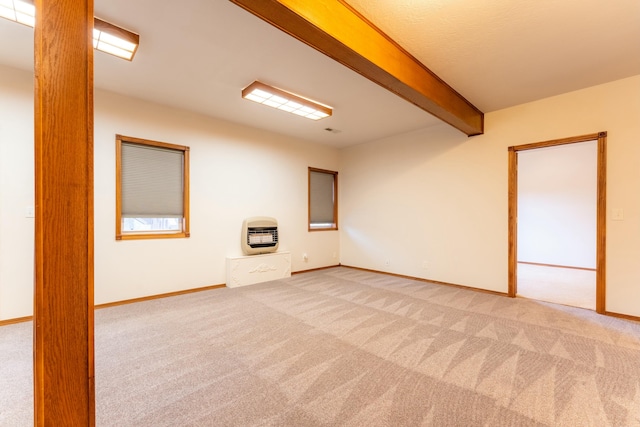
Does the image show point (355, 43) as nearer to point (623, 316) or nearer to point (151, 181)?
point (151, 181)

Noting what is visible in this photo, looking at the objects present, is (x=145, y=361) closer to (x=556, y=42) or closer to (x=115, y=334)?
(x=115, y=334)

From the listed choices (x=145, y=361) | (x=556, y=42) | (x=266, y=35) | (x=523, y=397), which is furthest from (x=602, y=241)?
(x=145, y=361)

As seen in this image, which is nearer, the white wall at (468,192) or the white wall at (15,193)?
the white wall at (15,193)

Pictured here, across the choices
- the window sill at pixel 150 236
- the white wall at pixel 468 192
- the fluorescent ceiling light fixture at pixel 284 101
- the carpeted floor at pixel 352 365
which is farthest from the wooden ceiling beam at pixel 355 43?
the window sill at pixel 150 236

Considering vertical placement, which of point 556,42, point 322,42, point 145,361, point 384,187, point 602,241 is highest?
point 556,42

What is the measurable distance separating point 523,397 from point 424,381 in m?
0.59

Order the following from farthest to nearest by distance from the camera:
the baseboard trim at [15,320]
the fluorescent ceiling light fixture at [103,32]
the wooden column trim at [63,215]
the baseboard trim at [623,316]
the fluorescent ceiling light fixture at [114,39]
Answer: the baseboard trim at [623,316]
the baseboard trim at [15,320]
the fluorescent ceiling light fixture at [114,39]
the fluorescent ceiling light fixture at [103,32]
the wooden column trim at [63,215]

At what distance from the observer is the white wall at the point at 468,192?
3037mm

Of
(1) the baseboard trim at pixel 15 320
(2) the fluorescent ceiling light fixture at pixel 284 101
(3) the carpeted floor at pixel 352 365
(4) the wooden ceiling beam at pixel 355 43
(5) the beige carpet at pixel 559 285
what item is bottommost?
(5) the beige carpet at pixel 559 285

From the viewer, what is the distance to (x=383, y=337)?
2553 millimetres

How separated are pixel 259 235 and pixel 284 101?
2288 millimetres

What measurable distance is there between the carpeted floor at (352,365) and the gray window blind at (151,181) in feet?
4.28

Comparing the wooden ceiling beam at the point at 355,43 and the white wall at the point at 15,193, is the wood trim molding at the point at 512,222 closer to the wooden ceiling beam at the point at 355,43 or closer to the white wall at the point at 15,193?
the wooden ceiling beam at the point at 355,43

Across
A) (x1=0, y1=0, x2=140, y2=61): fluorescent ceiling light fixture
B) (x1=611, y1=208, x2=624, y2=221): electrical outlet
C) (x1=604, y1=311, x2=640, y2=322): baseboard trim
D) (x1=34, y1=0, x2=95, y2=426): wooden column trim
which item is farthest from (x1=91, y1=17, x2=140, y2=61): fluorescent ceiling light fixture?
(x1=604, y1=311, x2=640, y2=322): baseboard trim
